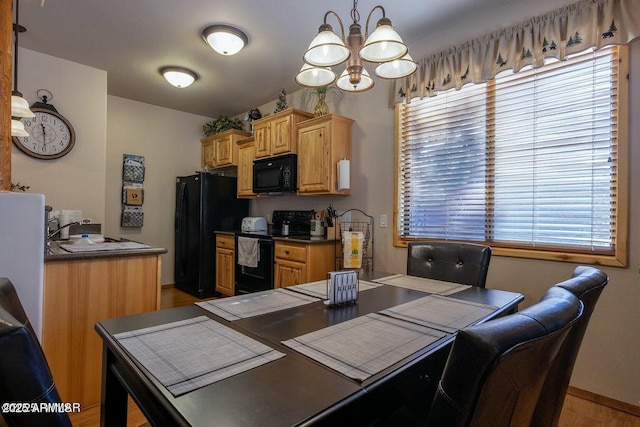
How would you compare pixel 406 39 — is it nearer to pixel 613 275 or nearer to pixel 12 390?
pixel 613 275

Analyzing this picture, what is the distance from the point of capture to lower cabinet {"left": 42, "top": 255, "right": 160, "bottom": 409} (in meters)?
1.74

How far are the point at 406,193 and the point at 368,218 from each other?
473 mm

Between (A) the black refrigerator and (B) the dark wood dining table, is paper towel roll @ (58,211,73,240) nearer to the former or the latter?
(A) the black refrigerator

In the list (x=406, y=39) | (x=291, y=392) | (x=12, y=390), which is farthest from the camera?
(x=406, y=39)

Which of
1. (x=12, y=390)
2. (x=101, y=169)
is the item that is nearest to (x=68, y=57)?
(x=101, y=169)

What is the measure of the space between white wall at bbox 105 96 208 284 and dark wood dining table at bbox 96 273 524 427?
13.1ft

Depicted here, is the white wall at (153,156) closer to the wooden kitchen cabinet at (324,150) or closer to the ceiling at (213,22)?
the ceiling at (213,22)

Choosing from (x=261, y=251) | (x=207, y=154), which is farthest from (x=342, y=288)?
(x=207, y=154)

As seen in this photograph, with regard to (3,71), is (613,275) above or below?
below

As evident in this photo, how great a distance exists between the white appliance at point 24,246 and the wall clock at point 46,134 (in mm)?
2305

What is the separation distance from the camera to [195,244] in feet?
14.5

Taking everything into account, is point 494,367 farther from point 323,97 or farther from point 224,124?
point 224,124

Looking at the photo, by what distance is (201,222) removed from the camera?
4312 mm

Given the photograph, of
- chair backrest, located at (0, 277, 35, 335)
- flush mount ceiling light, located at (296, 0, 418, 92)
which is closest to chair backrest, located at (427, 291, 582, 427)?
chair backrest, located at (0, 277, 35, 335)
